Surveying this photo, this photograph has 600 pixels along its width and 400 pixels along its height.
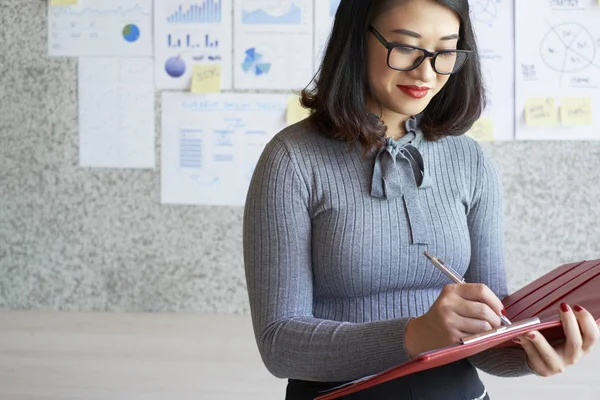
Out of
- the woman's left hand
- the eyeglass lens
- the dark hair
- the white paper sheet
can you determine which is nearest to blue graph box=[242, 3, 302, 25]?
the white paper sheet

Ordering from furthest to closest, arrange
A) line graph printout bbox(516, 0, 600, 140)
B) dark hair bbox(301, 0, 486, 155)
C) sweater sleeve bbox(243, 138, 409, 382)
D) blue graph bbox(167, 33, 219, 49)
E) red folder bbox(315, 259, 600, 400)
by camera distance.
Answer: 1. blue graph bbox(167, 33, 219, 49)
2. line graph printout bbox(516, 0, 600, 140)
3. dark hair bbox(301, 0, 486, 155)
4. sweater sleeve bbox(243, 138, 409, 382)
5. red folder bbox(315, 259, 600, 400)

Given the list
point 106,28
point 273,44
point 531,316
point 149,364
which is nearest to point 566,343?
point 531,316

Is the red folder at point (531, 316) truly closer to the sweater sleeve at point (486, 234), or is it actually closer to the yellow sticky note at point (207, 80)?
the sweater sleeve at point (486, 234)

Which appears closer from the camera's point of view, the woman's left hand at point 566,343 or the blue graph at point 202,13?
the woman's left hand at point 566,343

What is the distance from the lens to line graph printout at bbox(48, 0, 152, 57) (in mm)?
2252

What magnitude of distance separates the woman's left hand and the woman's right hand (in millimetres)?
63

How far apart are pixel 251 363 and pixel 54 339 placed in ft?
1.85

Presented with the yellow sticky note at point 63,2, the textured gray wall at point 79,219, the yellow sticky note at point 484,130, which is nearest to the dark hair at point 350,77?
the yellow sticky note at point 484,130

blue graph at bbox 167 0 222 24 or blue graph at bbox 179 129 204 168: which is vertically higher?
blue graph at bbox 167 0 222 24

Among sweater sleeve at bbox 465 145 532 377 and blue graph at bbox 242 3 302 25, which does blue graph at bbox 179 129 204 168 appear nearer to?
blue graph at bbox 242 3 302 25

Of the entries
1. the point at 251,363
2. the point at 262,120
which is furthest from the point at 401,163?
the point at 262,120

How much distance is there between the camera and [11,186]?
231 cm

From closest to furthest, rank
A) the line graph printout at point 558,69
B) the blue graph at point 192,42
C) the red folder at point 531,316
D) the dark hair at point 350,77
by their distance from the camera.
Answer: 1. the red folder at point 531,316
2. the dark hair at point 350,77
3. the line graph printout at point 558,69
4. the blue graph at point 192,42

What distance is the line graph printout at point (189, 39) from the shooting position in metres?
2.23
